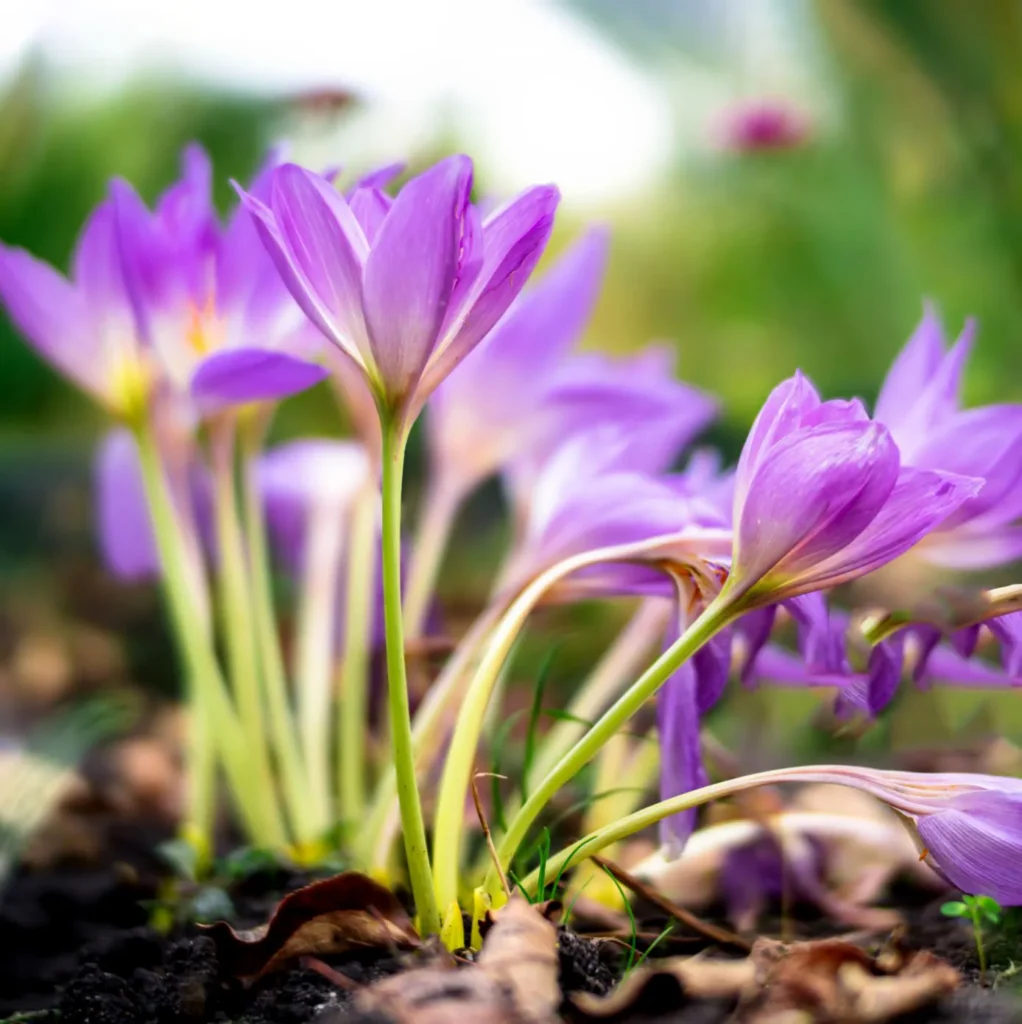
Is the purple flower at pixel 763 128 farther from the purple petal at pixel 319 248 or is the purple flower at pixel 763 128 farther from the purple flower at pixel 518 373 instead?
the purple petal at pixel 319 248

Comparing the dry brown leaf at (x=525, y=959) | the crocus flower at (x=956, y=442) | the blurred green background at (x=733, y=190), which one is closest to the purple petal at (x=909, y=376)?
the crocus flower at (x=956, y=442)

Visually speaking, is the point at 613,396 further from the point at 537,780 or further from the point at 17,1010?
the point at 17,1010

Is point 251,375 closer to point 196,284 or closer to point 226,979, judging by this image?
point 196,284

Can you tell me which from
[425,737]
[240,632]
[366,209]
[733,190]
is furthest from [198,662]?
[733,190]

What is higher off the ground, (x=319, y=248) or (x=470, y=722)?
(x=319, y=248)

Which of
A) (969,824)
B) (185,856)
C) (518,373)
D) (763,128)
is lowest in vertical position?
(185,856)

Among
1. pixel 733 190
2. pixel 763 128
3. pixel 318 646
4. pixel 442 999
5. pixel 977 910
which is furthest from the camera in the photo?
pixel 733 190

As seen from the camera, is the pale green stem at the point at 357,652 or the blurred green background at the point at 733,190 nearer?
the pale green stem at the point at 357,652

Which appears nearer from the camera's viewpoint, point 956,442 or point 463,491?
point 956,442
